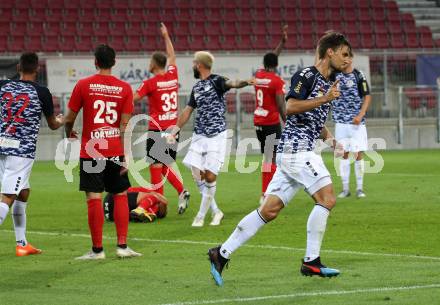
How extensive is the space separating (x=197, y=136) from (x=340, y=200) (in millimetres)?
3625

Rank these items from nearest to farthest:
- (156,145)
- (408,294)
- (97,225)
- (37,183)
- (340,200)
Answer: (408,294), (97,225), (156,145), (340,200), (37,183)

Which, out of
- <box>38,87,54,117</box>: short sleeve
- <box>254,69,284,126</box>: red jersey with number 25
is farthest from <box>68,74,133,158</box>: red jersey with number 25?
<box>254,69,284,126</box>: red jersey with number 25

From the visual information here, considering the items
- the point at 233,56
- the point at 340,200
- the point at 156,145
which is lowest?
the point at 340,200

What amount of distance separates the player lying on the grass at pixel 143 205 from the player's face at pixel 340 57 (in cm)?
603

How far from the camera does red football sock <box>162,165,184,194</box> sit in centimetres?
1639

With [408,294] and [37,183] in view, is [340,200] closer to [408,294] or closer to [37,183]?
[37,183]

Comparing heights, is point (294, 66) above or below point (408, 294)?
above

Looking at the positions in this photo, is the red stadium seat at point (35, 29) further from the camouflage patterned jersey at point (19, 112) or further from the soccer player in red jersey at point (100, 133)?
the soccer player in red jersey at point (100, 133)

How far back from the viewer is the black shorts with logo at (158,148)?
645 inches

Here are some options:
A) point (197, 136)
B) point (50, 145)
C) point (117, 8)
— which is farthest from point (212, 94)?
point (117, 8)

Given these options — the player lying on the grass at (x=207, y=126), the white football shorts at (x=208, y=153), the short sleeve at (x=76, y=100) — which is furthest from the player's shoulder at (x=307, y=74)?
the white football shorts at (x=208, y=153)

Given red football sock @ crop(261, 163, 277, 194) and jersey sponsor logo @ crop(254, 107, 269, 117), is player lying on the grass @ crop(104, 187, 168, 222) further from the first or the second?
jersey sponsor logo @ crop(254, 107, 269, 117)

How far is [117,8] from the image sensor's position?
121ft

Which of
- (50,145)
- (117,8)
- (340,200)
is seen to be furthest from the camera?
(117,8)
